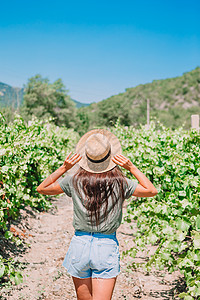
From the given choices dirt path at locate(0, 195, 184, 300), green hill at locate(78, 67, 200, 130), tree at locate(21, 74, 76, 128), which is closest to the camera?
dirt path at locate(0, 195, 184, 300)

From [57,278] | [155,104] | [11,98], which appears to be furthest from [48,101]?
[57,278]

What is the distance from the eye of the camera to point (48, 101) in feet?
128

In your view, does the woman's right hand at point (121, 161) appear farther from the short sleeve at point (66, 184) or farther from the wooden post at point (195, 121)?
the wooden post at point (195, 121)

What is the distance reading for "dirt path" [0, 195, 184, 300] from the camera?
133 inches

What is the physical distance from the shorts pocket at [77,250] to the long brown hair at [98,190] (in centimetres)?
15

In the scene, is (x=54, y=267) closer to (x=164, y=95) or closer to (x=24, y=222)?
(x=24, y=222)

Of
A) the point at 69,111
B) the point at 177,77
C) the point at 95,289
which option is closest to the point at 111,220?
the point at 95,289

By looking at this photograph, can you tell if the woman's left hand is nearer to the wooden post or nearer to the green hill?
the wooden post

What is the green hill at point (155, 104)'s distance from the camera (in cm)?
4716

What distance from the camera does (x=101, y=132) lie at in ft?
7.03

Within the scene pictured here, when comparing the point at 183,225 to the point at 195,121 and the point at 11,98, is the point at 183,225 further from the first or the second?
the point at 11,98

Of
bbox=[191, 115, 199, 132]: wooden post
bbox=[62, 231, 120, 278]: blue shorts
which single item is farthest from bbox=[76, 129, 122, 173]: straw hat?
bbox=[191, 115, 199, 132]: wooden post

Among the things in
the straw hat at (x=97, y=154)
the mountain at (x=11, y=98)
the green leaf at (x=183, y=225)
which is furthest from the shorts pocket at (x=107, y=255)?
the mountain at (x=11, y=98)

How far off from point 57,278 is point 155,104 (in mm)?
65989
